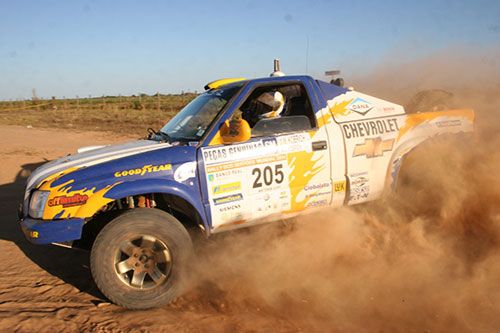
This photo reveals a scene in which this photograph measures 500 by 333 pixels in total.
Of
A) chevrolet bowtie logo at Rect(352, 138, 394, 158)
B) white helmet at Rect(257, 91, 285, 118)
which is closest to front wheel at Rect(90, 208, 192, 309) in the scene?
white helmet at Rect(257, 91, 285, 118)

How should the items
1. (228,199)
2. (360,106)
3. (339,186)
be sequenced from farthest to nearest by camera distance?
(360,106)
(339,186)
(228,199)

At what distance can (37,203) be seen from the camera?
11.6 feet

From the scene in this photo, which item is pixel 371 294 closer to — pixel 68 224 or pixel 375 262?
pixel 375 262

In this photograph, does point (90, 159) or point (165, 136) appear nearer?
point (90, 159)

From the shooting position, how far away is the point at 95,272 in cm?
345

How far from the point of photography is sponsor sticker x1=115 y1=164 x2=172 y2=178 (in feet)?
11.5

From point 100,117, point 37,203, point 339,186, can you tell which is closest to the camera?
point 37,203

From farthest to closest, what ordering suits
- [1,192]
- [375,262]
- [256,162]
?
[1,192], [375,262], [256,162]

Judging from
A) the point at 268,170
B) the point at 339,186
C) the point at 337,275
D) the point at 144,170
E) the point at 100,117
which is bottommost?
the point at 100,117

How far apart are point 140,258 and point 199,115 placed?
1.57m

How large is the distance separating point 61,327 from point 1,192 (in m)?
5.92

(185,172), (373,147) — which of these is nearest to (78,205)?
(185,172)

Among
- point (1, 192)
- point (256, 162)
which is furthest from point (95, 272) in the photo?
point (1, 192)

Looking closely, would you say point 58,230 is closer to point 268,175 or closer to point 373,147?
point 268,175
